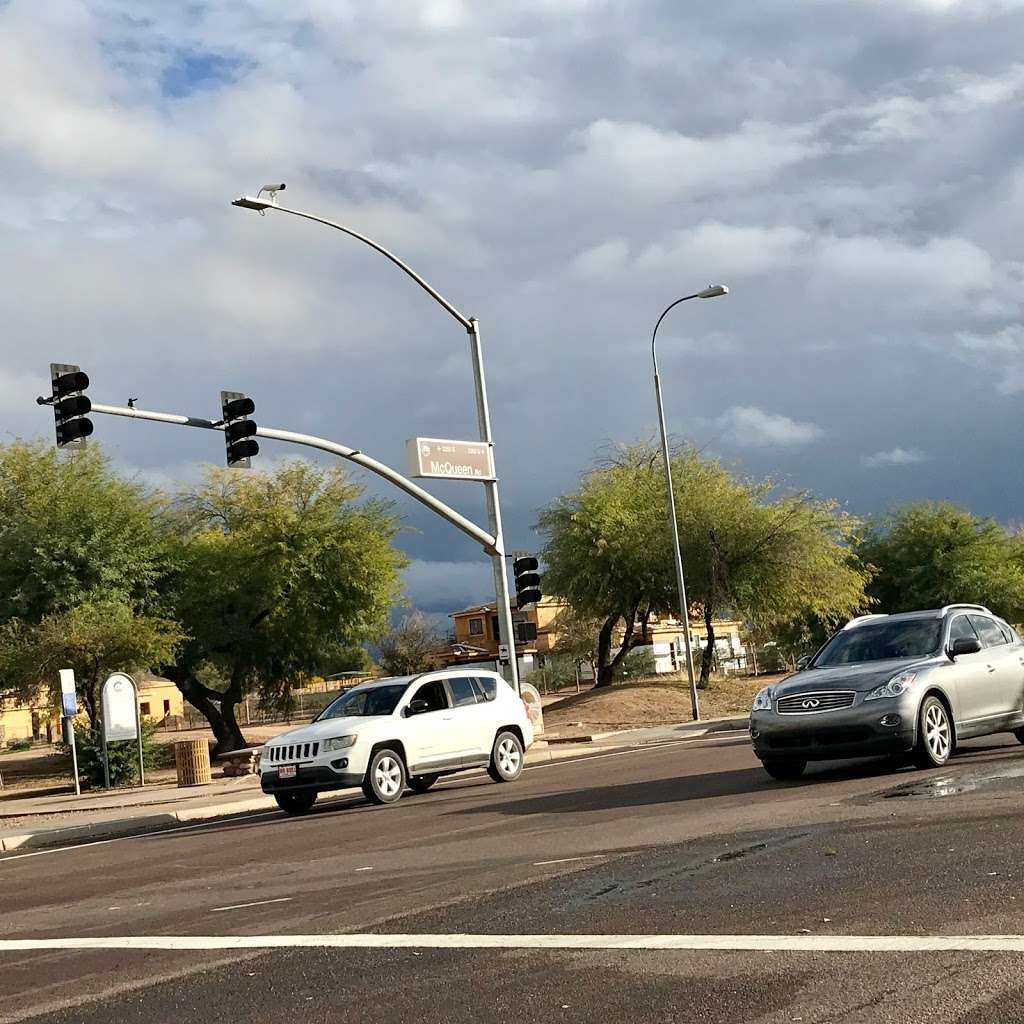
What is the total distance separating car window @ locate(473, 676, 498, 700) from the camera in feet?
65.5

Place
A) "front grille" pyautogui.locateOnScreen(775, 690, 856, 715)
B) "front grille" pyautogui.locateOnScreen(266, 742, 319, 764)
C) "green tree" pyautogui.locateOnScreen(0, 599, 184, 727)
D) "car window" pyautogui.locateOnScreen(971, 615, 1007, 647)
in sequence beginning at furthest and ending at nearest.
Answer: "green tree" pyautogui.locateOnScreen(0, 599, 184, 727) → "front grille" pyautogui.locateOnScreen(266, 742, 319, 764) → "car window" pyautogui.locateOnScreen(971, 615, 1007, 647) → "front grille" pyautogui.locateOnScreen(775, 690, 856, 715)

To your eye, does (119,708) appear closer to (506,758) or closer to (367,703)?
(367,703)

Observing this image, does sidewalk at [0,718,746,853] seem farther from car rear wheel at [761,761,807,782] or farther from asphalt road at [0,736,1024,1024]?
car rear wheel at [761,761,807,782]

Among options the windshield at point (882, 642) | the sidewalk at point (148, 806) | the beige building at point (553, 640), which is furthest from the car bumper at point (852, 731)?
the beige building at point (553, 640)

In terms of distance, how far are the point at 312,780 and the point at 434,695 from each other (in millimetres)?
2375

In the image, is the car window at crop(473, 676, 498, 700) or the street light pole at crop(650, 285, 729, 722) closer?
the car window at crop(473, 676, 498, 700)

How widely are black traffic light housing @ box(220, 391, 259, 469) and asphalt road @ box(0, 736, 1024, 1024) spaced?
7.98m

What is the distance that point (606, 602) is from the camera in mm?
48875

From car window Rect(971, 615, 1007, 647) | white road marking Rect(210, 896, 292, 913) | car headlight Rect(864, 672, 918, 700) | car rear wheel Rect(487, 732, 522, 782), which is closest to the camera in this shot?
white road marking Rect(210, 896, 292, 913)

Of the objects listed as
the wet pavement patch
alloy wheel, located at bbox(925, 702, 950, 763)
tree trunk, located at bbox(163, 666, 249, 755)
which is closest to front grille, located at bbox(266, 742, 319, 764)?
alloy wheel, located at bbox(925, 702, 950, 763)

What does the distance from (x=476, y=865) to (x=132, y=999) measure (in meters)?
3.88

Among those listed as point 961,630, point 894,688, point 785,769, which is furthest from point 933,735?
point 961,630

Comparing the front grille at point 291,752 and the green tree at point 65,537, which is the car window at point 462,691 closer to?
the front grille at point 291,752

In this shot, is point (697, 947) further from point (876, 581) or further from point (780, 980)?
point (876, 581)
